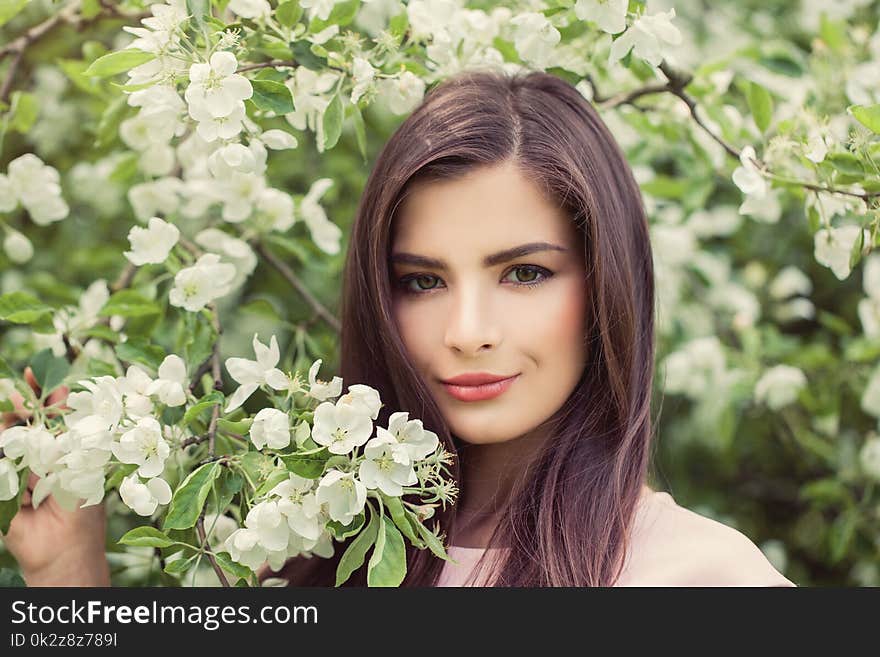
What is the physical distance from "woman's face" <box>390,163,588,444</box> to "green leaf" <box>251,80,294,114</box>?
0.22 meters

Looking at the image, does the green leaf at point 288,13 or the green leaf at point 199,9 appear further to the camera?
the green leaf at point 288,13

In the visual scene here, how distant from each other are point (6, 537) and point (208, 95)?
2.30 ft

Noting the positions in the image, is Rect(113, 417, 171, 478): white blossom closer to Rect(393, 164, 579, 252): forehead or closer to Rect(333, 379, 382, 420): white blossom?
Rect(333, 379, 382, 420): white blossom

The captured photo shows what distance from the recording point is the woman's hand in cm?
143

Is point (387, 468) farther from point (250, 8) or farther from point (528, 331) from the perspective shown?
point (250, 8)

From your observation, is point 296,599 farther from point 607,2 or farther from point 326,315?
point 607,2

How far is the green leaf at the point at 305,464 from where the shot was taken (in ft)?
3.59

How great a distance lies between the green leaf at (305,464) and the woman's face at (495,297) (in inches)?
10.2

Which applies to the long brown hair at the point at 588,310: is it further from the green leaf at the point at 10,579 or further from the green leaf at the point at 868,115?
the green leaf at the point at 10,579

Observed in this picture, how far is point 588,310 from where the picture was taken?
4.52 feet

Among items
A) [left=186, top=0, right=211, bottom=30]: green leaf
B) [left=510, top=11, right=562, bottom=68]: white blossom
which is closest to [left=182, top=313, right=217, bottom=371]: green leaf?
[left=186, top=0, right=211, bottom=30]: green leaf

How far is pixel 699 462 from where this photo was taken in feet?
9.24

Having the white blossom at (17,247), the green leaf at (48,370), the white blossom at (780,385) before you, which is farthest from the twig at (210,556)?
the white blossom at (780,385)

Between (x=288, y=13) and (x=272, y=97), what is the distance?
0.14 meters
